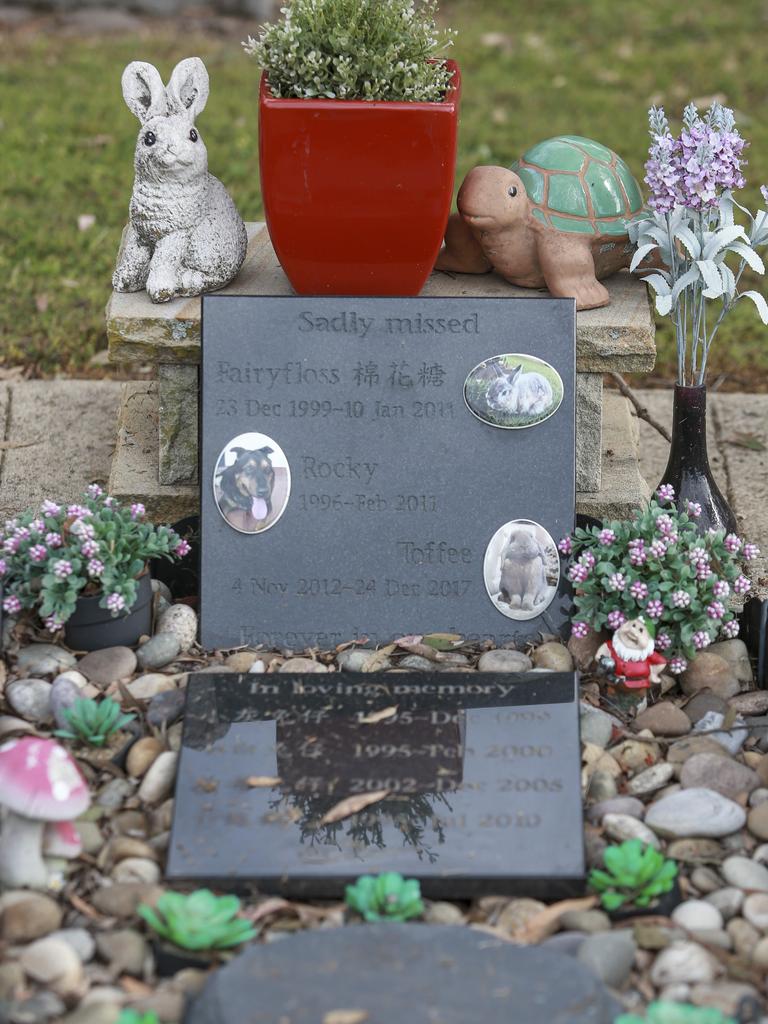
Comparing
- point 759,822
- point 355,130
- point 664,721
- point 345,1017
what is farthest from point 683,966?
point 355,130

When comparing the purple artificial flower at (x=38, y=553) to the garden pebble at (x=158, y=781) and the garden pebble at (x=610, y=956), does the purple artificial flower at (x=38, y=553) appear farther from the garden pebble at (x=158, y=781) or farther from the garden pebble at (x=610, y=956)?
the garden pebble at (x=610, y=956)

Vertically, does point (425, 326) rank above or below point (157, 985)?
above

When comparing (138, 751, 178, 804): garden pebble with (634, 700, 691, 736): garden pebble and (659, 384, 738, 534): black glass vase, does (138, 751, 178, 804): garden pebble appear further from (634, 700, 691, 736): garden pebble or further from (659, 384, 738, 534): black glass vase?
(659, 384, 738, 534): black glass vase

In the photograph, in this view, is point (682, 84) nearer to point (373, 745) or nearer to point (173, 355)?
point (173, 355)

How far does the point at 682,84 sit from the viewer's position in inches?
255

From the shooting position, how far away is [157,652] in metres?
2.91

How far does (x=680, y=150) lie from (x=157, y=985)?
2.06m

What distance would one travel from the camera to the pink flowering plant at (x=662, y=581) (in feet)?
9.29

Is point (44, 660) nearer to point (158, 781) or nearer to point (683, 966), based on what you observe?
point (158, 781)

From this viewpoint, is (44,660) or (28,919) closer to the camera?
(28,919)

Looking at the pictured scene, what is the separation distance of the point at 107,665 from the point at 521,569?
0.93 m

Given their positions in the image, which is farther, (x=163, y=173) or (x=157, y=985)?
(x=163, y=173)

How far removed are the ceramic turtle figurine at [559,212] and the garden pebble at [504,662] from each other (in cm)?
86

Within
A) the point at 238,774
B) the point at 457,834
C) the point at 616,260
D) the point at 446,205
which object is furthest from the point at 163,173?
the point at 457,834
